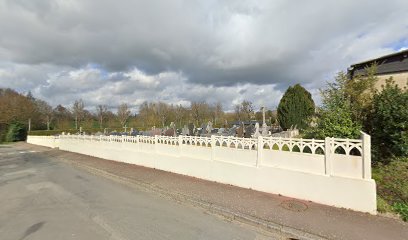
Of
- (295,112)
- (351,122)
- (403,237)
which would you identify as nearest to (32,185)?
(403,237)

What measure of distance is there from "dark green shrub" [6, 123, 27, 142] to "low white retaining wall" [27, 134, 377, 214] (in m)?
46.5

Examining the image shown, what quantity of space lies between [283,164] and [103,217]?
15.1ft

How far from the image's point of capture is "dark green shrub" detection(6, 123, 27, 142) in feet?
147

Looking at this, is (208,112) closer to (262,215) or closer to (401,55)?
(401,55)

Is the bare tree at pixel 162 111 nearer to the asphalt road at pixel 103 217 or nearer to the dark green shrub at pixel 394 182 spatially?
the asphalt road at pixel 103 217

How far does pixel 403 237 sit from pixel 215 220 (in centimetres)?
337

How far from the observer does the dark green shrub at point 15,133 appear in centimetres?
4488

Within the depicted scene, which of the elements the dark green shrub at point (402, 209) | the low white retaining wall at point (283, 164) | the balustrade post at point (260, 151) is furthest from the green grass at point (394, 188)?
the balustrade post at point (260, 151)

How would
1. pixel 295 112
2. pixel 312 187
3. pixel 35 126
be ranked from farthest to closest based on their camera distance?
pixel 35 126, pixel 295 112, pixel 312 187

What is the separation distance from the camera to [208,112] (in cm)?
6016

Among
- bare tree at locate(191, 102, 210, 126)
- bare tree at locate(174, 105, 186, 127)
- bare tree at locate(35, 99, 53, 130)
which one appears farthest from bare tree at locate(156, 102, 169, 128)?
bare tree at locate(35, 99, 53, 130)

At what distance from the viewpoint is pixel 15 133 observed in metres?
45.1

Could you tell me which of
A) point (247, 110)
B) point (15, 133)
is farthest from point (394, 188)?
point (15, 133)

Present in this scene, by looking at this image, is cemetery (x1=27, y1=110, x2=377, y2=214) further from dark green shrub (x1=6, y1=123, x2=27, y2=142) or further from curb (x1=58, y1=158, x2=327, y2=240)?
dark green shrub (x1=6, y1=123, x2=27, y2=142)
